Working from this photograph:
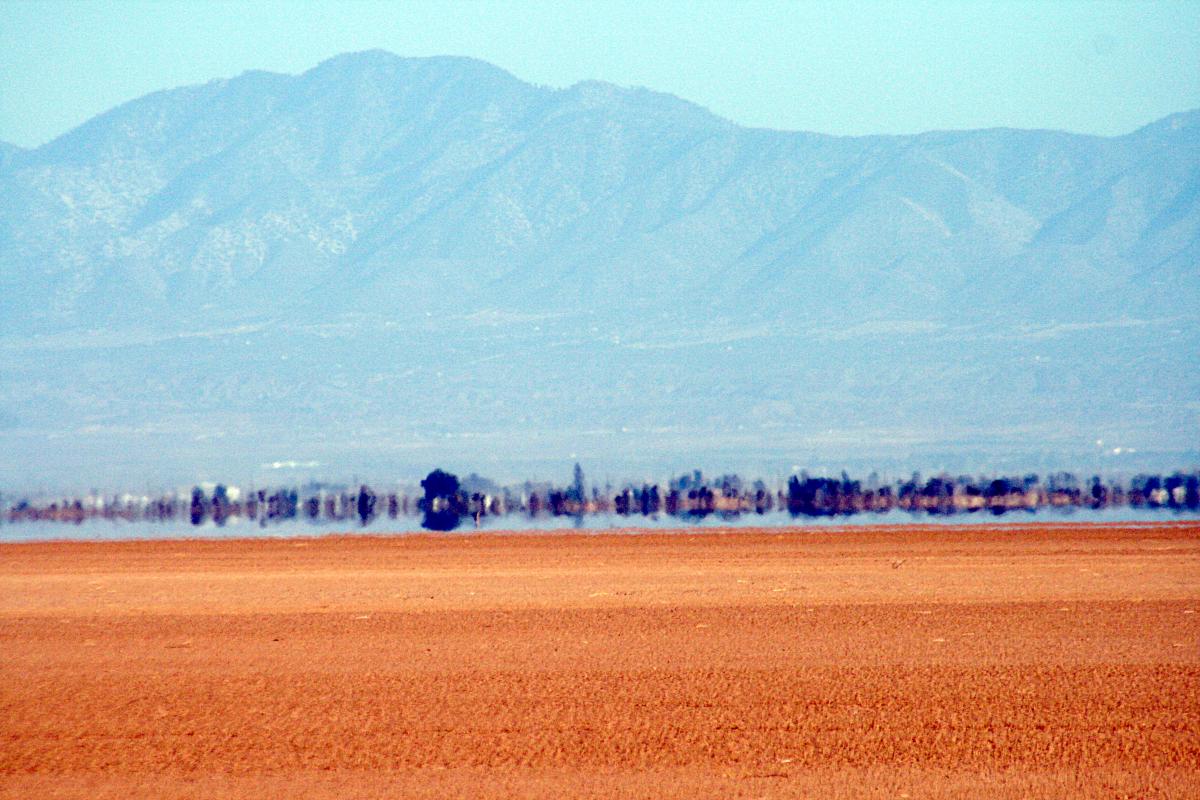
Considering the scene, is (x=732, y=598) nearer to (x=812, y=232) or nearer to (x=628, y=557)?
(x=628, y=557)

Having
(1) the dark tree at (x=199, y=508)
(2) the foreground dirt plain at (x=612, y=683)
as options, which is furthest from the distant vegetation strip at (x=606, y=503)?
(2) the foreground dirt plain at (x=612, y=683)

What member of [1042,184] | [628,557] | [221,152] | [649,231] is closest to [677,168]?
[649,231]

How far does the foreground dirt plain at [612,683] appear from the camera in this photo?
11.9 meters

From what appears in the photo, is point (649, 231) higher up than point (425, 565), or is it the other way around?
point (649, 231)

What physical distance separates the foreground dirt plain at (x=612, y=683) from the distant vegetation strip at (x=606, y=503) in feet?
58.3

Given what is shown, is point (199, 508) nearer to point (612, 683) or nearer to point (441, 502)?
point (441, 502)

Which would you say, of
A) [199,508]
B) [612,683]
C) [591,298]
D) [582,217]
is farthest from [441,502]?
[582,217]

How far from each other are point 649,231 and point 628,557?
132 meters

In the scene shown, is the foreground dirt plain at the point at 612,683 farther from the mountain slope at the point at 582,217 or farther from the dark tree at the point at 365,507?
the mountain slope at the point at 582,217

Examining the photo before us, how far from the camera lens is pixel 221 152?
625ft

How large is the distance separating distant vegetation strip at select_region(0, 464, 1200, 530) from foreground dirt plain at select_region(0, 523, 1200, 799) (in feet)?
58.3

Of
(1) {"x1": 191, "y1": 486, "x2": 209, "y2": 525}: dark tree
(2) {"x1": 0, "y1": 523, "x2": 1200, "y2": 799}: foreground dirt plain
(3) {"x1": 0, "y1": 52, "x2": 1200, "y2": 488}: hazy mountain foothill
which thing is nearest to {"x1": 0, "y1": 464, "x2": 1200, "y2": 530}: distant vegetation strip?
(1) {"x1": 191, "y1": 486, "x2": 209, "y2": 525}: dark tree

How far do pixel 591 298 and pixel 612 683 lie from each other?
132 m

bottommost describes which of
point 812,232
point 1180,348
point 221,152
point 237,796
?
point 237,796
